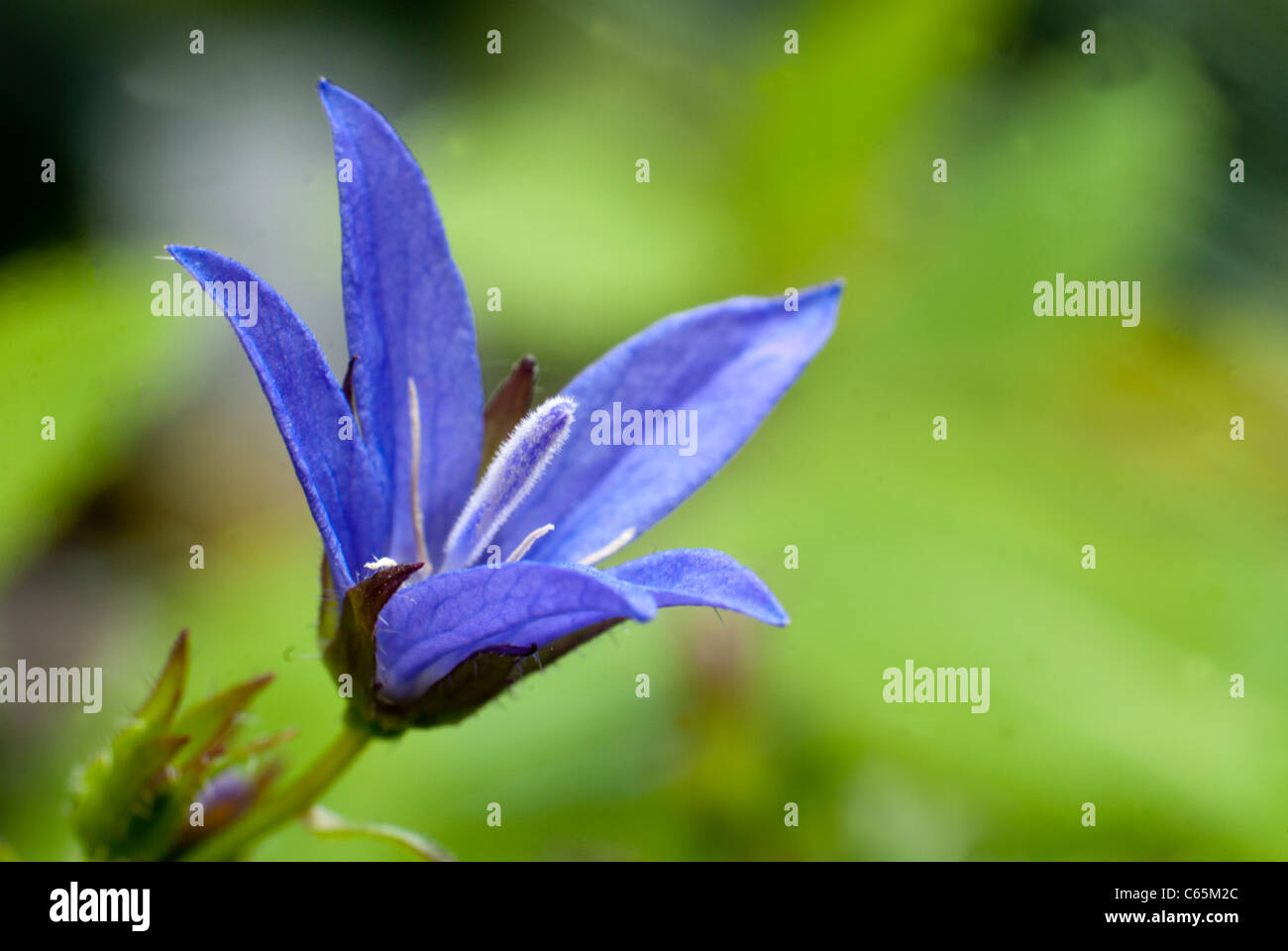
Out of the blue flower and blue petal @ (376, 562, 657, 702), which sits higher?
the blue flower

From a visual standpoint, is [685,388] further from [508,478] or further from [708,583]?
[708,583]

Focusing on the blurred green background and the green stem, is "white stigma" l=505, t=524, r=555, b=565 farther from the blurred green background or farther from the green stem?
the blurred green background

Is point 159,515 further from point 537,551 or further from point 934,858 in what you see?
point 934,858

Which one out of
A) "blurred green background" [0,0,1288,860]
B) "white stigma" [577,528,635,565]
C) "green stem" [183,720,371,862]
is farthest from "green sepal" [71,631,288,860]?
"blurred green background" [0,0,1288,860]

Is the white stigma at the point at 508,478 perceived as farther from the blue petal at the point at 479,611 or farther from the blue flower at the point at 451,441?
the blue petal at the point at 479,611

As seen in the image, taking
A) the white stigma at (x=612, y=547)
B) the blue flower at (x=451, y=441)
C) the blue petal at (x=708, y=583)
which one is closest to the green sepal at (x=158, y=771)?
the blue flower at (x=451, y=441)

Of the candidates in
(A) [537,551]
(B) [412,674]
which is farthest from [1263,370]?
(B) [412,674]

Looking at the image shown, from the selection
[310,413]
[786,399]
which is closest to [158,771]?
[310,413]
